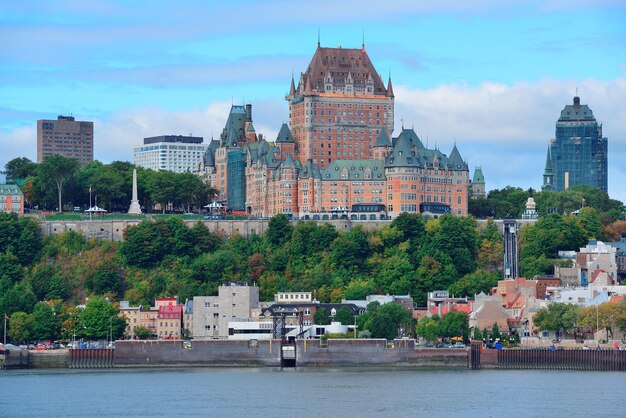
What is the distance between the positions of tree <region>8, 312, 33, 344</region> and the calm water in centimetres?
1781

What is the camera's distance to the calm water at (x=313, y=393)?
12875cm

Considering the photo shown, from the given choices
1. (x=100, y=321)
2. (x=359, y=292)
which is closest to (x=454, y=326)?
(x=359, y=292)

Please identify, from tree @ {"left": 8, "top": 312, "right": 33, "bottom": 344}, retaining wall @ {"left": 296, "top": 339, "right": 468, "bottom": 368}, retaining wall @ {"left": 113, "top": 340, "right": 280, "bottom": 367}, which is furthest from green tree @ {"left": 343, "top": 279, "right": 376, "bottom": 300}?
tree @ {"left": 8, "top": 312, "right": 33, "bottom": 344}

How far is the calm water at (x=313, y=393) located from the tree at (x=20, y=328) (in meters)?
17.8

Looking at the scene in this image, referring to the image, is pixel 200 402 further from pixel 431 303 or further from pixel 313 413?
pixel 431 303

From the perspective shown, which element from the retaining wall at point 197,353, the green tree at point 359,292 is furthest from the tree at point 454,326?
the green tree at point 359,292

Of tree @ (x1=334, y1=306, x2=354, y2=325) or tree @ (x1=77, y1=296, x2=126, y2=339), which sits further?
tree @ (x1=77, y1=296, x2=126, y2=339)

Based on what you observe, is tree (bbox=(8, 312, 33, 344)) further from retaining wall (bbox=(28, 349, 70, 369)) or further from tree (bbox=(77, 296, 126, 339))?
retaining wall (bbox=(28, 349, 70, 369))

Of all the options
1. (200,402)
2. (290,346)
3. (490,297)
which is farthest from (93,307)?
(200,402)

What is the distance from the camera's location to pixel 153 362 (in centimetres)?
17612

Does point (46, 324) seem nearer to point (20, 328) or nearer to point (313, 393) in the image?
point (20, 328)

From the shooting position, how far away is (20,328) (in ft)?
615

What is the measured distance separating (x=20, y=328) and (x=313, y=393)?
5463 cm

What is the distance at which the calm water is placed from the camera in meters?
129
